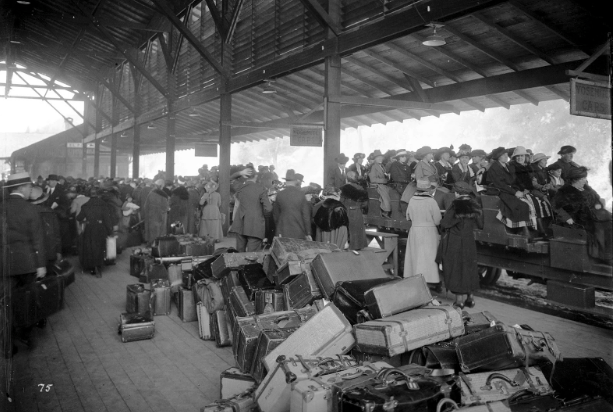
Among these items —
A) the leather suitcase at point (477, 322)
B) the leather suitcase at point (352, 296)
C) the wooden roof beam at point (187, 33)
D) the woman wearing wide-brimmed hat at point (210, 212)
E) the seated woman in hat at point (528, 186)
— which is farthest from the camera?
the woman wearing wide-brimmed hat at point (210, 212)

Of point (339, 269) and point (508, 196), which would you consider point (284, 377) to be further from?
point (508, 196)

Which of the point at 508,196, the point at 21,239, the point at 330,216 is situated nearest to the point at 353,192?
the point at 330,216

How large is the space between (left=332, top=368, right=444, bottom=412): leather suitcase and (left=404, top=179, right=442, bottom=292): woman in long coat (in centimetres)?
411

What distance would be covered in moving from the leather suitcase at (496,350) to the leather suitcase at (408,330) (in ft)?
0.92

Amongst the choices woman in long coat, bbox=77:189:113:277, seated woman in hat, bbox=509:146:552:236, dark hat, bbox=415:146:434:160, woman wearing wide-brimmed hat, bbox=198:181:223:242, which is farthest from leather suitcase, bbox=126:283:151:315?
woman wearing wide-brimmed hat, bbox=198:181:223:242

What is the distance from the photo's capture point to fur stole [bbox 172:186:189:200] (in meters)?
13.6

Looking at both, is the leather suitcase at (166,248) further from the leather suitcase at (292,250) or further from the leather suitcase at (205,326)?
the leather suitcase at (292,250)

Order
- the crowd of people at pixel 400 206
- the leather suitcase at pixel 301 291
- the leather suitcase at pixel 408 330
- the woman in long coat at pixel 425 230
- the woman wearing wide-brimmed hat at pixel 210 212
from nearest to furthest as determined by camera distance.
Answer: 1. the leather suitcase at pixel 408 330
2. the leather suitcase at pixel 301 291
3. the crowd of people at pixel 400 206
4. the woman in long coat at pixel 425 230
5. the woman wearing wide-brimmed hat at pixel 210 212

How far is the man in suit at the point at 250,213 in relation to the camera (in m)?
8.66

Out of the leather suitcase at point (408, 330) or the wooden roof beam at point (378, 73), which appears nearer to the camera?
the leather suitcase at point (408, 330)

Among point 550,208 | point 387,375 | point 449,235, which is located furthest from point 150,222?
point 387,375

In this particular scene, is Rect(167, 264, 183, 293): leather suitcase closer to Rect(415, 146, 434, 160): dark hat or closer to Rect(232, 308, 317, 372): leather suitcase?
Rect(232, 308, 317, 372): leather suitcase

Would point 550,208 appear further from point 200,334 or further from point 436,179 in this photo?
point 200,334

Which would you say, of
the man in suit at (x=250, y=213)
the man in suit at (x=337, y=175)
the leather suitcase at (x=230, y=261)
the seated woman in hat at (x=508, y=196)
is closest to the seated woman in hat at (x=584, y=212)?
the seated woman in hat at (x=508, y=196)
